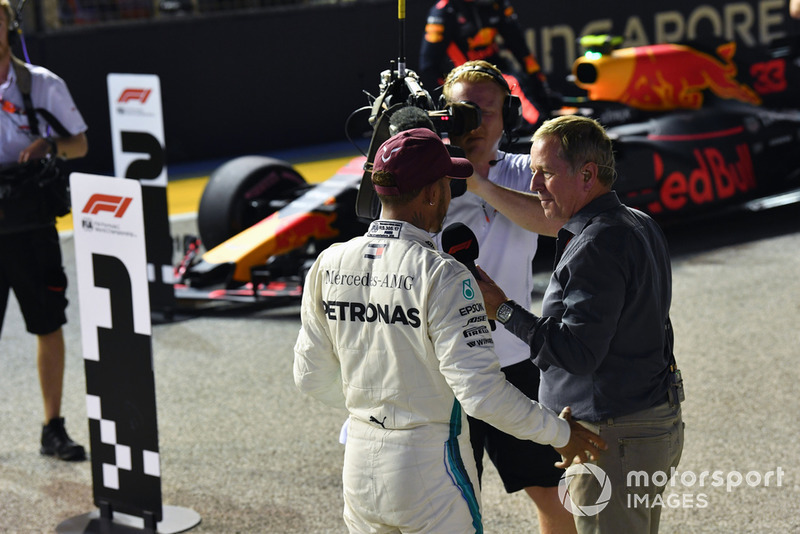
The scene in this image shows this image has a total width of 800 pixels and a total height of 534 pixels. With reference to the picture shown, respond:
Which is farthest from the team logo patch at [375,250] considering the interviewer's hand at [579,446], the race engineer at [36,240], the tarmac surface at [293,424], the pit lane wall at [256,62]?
the pit lane wall at [256,62]

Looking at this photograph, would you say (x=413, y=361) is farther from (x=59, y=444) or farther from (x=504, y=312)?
(x=59, y=444)

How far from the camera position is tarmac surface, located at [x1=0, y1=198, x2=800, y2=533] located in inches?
163

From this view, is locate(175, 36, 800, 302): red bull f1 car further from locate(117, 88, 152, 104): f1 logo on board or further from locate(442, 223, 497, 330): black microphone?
locate(442, 223, 497, 330): black microphone

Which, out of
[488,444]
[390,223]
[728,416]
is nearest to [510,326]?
[390,223]

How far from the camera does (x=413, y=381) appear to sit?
247cm

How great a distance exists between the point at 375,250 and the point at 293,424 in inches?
107

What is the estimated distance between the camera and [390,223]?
2.51 metres

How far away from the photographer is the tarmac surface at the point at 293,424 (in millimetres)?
4137

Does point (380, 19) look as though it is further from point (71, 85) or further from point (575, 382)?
point (575, 382)

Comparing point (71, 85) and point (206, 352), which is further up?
point (71, 85)

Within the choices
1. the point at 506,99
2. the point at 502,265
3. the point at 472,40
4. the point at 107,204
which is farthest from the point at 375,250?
the point at 472,40

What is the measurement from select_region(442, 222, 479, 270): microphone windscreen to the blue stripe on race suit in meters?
0.36

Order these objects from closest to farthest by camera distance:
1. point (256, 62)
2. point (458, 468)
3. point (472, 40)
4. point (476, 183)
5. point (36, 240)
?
point (458, 468) < point (476, 183) < point (36, 240) < point (472, 40) < point (256, 62)

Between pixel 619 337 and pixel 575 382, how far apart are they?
0.17 metres
